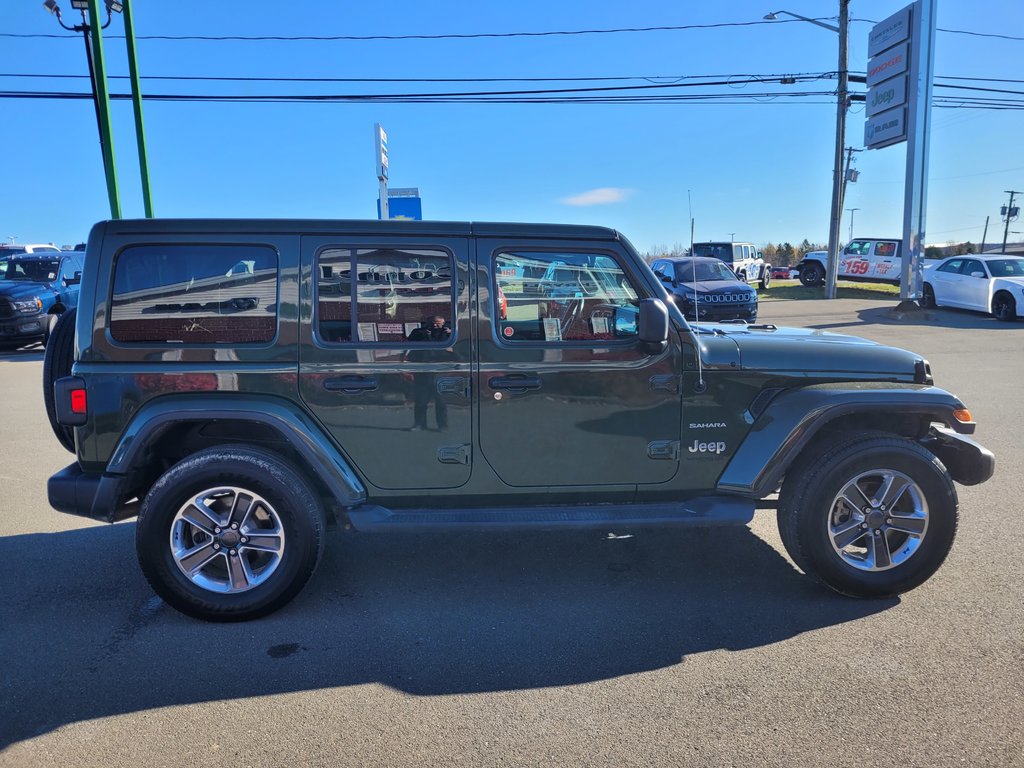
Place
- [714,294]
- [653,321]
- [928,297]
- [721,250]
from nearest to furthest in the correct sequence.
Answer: [653,321] → [714,294] → [928,297] → [721,250]

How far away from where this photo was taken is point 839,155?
24000 millimetres

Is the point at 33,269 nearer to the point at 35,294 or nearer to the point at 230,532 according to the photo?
the point at 35,294

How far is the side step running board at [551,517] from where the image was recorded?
368 centimetres

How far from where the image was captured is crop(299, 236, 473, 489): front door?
365 centimetres

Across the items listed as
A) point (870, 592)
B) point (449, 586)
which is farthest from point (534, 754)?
point (870, 592)

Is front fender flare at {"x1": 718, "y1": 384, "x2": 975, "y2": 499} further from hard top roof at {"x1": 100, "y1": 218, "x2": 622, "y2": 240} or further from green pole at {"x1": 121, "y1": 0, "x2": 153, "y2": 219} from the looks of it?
green pole at {"x1": 121, "y1": 0, "x2": 153, "y2": 219}

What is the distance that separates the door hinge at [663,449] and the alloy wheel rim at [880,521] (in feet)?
2.81

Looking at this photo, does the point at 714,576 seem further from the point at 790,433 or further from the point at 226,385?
the point at 226,385

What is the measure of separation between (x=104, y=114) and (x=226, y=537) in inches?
424

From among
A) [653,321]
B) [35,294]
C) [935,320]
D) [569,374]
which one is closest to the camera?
[653,321]

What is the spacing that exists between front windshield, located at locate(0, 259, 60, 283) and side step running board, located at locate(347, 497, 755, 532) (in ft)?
51.0

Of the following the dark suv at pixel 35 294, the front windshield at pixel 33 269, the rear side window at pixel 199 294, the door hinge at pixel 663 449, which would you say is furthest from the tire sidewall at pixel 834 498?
the front windshield at pixel 33 269

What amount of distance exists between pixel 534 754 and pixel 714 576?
1852 millimetres

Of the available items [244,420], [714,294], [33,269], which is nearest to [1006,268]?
[714,294]
